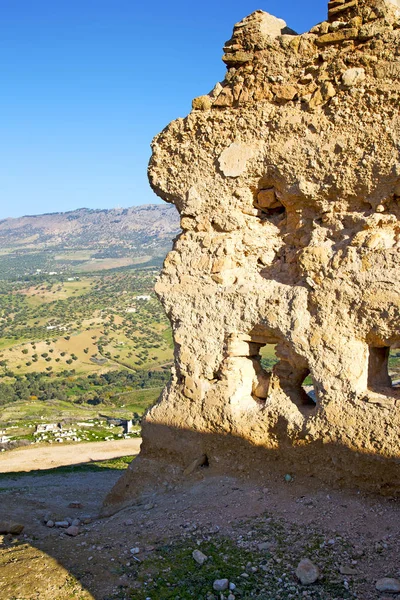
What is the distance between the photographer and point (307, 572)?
488 centimetres

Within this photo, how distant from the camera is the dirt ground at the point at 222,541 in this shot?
4.93 m

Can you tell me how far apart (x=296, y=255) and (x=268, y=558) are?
336 cm

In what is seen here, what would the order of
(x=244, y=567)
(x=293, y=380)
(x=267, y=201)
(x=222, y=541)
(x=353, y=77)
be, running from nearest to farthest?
(x=244, y=567) < (x=222, y=541) < (x=353, y=77) < (x=293, y=380) < (x=267, y=201)

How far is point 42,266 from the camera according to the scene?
582 ft

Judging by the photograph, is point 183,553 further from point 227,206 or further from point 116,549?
point 227,206

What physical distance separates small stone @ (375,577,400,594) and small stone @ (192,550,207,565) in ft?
5.00

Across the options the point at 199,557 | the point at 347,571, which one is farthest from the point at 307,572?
the point at 199,557

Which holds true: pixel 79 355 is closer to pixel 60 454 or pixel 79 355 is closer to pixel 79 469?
pixel 60 454

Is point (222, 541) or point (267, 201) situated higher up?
point (267, 201)

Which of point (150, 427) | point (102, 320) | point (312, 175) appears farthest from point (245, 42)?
point (102, 320)

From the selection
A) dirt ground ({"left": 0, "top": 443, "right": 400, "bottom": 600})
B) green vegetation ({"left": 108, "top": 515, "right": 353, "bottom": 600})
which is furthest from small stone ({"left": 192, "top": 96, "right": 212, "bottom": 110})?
green vegetation ({"left": 108, "top": 515, "right": 353, "bottom": 600})

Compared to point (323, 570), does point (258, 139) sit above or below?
above

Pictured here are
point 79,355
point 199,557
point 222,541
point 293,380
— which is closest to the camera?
point 199,557

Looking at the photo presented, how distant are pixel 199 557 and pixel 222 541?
37 cm
